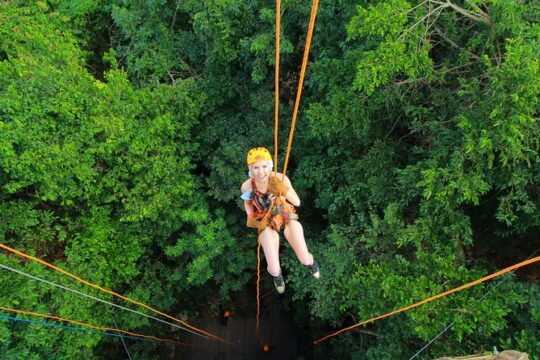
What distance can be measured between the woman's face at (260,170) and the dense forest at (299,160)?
1581 mm

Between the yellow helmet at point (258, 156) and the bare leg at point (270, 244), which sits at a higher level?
the yellow helmet at point (258, 156)

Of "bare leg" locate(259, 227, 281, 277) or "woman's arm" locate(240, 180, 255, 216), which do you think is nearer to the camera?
"woman's arm" locate(240, 180, 255, 216)

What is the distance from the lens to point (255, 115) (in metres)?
7.29

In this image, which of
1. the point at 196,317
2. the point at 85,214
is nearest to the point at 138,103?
the point at 85,214

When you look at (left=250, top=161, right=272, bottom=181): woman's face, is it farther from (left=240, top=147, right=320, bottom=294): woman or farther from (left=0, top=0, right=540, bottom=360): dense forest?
(left=0, top=0, right=540, bottom=360): dense forest

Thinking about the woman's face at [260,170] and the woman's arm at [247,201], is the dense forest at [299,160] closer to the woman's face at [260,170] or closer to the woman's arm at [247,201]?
the woman's face at [260,170]

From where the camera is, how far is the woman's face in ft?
12.8

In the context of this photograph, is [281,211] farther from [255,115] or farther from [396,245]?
[255,115]

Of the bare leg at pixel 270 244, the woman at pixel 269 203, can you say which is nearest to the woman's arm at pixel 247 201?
the woman at pixel 269 203

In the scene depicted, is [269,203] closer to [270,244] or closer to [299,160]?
[270,244]

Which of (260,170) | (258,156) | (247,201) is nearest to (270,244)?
(247,201)

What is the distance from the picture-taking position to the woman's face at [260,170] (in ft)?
12.8

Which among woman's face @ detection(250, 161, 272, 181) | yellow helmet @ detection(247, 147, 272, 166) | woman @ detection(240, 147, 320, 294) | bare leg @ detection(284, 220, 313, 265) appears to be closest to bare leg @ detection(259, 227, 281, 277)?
woman @ detection(240, 147, 320, 294)

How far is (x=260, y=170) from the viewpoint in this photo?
393cm
